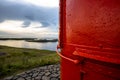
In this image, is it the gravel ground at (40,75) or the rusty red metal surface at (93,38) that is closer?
the rusty red metal surface at (93,38)

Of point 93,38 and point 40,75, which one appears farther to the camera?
point 40,75

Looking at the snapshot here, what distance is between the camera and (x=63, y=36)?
312cm

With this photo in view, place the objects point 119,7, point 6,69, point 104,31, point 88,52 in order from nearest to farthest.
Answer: point 119,7 < point 104,31 < point 88,52 < point 6,69

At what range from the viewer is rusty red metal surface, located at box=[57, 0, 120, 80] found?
205 cm

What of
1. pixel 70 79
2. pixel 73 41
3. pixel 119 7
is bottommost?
pixel 70 79

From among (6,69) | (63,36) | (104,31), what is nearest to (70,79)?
(63,36)

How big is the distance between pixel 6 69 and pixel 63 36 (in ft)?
30.5

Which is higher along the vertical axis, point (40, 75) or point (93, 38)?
point (93, 38)

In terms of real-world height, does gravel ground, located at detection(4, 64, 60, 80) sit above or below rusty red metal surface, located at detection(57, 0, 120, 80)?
below

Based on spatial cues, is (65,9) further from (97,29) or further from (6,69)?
(6,69)

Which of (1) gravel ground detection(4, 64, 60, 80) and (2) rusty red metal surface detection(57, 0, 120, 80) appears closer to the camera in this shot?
(2) rusty red metal surface detection(57, 0, 120, 80)

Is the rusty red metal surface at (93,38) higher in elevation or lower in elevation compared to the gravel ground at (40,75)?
higher

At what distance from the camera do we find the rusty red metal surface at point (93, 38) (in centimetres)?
205

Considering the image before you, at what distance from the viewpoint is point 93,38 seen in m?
2.30
